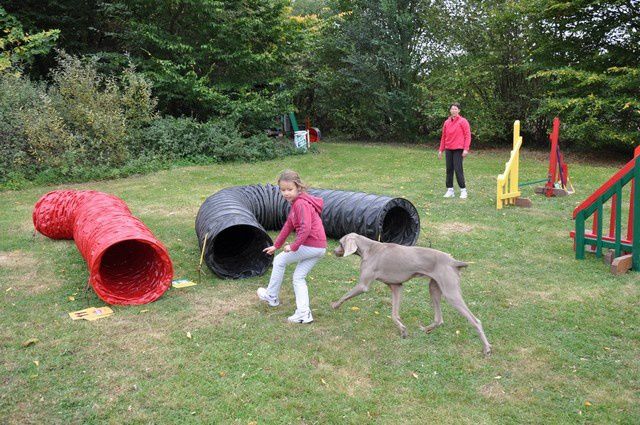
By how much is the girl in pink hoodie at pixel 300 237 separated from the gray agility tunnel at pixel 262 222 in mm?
1256

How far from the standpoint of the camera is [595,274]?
680cm

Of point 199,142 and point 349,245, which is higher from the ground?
point 199,142

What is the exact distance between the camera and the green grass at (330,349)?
13.1 feet

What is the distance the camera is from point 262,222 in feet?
29.6

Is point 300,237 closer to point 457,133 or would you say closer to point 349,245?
point 349,245

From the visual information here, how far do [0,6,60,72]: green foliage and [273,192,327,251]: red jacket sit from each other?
13.2 m

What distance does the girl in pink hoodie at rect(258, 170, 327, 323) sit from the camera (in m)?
5.34

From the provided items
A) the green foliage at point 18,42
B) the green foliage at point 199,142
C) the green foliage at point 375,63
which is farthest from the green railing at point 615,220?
the green foliage at point 375,63

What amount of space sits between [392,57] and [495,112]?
4923 millimetres

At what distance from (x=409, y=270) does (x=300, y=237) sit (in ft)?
3.67

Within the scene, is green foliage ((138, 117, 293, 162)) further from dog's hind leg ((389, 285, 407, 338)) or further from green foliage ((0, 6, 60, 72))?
dog's hind leg ((389, 285, 407, 338))

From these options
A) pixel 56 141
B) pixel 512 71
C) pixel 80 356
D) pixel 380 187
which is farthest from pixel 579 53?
pixel 80 356

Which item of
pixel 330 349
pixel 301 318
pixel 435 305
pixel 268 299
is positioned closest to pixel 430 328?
pixel 435 305

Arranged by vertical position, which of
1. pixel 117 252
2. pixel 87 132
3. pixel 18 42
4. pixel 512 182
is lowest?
pixel 117 252
